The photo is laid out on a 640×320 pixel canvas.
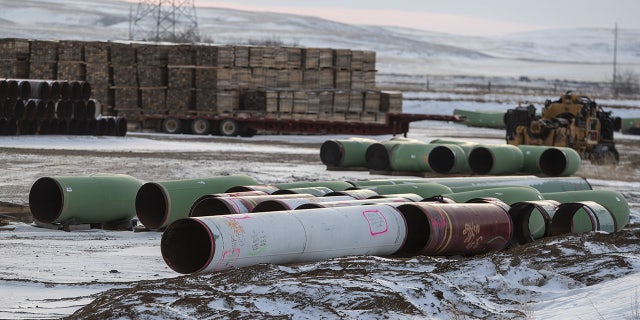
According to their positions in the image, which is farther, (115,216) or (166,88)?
(166,88)

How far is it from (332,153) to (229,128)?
1117 cm

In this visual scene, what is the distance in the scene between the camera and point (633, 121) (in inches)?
1817

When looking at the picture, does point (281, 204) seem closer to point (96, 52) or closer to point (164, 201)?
point (164, 201)

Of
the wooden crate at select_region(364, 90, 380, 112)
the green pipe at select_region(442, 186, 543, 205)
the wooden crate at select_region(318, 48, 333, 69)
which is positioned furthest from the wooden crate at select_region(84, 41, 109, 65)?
the green pipe at select_region(442, 186, 543, 205)

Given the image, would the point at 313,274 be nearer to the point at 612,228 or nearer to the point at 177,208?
the point at 177,208

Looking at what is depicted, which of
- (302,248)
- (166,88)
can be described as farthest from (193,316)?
(166,88)

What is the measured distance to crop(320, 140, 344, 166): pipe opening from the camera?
23812 millimetres

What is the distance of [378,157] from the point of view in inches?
927

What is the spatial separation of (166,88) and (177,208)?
20882mm

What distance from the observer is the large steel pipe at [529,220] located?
540 inches

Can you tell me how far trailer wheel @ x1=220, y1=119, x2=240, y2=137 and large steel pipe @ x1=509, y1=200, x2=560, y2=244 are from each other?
2130cm

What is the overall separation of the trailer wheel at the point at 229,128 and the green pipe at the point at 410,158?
12.3 meters

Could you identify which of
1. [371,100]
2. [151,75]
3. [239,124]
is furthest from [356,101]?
[151,75]

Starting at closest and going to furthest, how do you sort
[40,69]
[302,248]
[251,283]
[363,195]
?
[251,283] < [302,248] < [363,195] < [40,69]
